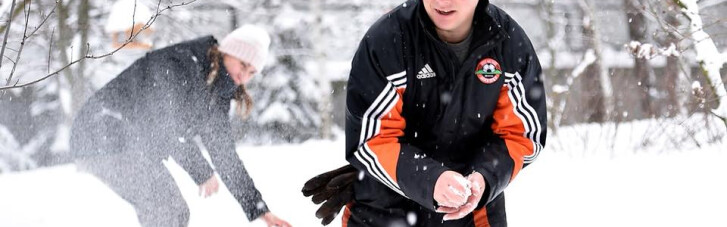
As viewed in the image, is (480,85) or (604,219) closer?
(480,85)

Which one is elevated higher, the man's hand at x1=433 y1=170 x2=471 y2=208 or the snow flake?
the man's hand at x1=433 y1=170 x2=471 y2=208

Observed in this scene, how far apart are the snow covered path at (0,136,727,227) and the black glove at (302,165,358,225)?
2.18 metres

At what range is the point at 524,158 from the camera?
7.21ft

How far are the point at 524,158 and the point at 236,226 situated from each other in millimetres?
3266

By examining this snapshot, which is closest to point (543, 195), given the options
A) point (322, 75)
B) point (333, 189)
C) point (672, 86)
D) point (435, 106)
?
point (333, 189)

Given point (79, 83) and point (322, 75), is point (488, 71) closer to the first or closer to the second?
point (79, 83)

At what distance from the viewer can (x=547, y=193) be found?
5.11m

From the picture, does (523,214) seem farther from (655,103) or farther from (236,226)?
(655,103)

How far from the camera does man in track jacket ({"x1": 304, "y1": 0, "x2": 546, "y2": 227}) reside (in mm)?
2055

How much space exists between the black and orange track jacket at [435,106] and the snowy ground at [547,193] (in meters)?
2.01

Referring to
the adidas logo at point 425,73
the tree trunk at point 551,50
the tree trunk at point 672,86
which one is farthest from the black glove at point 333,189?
the tree trunk at point 551,50

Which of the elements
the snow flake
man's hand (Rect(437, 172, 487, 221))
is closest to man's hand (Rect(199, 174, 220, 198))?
the snow flake

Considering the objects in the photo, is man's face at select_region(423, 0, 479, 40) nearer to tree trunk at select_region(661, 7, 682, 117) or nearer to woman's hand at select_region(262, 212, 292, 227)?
woman's hand at select_region(262, 212, 292, 227)

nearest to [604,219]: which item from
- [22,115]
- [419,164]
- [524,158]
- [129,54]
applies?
[524,158]
